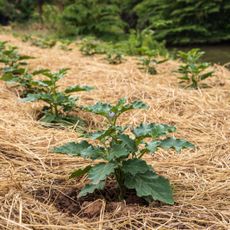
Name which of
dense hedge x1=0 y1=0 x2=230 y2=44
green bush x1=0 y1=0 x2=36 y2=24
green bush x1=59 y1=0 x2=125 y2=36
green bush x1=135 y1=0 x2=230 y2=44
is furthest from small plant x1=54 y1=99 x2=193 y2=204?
green bush x1=0 y1=0 x2=36 y2=24

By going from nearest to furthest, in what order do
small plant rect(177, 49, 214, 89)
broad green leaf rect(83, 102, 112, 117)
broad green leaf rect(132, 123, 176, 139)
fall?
broad green leaf rect(132, 123, 176, 139)
broad green leaf rect(83, 102, 112, 117)
small plant rect(177, 49, 214, 89)

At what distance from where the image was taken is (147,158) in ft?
5.97

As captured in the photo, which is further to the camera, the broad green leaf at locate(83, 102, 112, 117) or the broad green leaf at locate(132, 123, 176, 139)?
the broad green leaf at locate(83, 102, 112, 117)

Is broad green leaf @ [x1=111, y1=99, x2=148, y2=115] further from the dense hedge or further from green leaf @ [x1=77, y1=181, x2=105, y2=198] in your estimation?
the dense hedge

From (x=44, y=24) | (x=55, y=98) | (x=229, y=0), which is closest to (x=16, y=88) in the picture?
(x=55, y=98)

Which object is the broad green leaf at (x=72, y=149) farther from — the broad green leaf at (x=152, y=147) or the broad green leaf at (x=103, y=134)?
the broad green leaf at (x=152, y=147)

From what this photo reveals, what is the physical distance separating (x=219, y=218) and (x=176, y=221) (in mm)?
141

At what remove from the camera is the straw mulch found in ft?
4.38

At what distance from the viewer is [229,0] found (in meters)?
10.3

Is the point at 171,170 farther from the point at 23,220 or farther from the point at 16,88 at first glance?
the point at 16,88

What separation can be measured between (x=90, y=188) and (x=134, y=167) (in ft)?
0.51

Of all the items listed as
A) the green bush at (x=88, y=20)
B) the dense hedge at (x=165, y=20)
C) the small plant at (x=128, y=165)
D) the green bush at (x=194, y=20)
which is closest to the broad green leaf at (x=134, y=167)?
the small plant at (x=128, y=165)

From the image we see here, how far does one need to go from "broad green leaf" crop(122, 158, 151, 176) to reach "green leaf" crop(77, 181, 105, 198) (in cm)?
9

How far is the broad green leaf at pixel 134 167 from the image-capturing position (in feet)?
4.59
